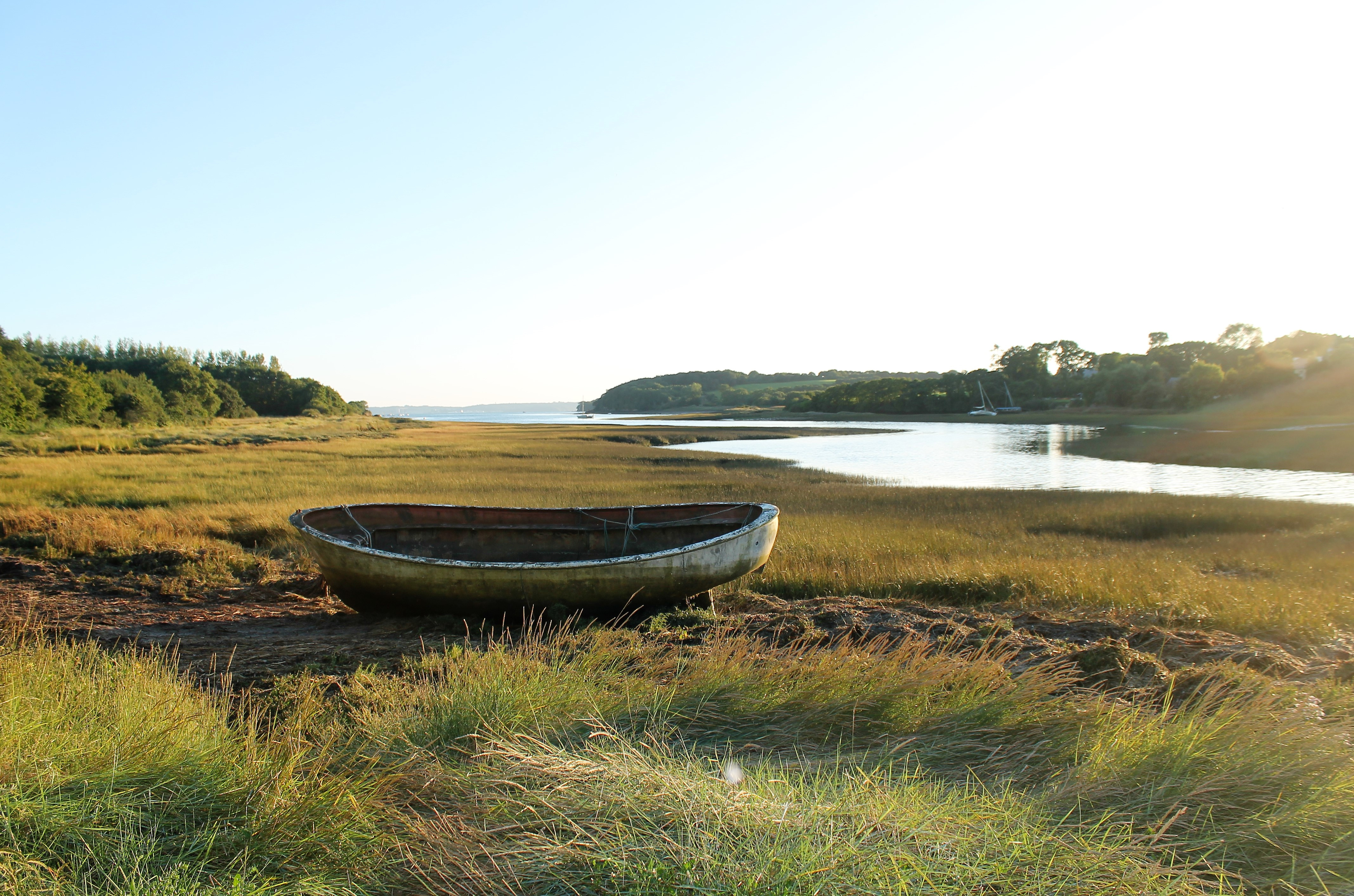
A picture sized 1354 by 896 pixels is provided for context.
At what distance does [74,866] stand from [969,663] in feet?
16.9

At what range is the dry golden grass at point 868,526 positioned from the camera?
9.47 meters

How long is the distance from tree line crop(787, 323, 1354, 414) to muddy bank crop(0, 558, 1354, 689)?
250 ft

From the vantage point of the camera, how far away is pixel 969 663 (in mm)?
5246

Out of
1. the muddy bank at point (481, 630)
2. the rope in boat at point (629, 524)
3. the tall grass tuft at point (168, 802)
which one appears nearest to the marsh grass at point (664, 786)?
the tall grass tuft at point (168, 802)

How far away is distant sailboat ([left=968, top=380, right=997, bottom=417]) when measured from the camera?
334 feet

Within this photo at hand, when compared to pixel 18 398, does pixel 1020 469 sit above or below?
below

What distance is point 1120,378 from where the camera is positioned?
83.2 metres

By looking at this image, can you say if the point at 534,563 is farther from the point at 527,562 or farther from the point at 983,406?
the point at 983,406

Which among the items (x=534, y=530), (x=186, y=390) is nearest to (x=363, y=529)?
(x=534, y=530)

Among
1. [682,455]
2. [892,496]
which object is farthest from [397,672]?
[682,455]

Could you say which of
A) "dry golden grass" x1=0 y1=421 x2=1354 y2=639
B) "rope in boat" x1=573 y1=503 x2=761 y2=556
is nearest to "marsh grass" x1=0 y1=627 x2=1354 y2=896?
"dry golden grass" x1=0 y1=421 x2=1354 y2=639

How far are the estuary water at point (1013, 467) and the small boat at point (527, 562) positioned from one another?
16.2 m

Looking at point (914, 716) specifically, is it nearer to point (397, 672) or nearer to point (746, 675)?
point (746, 675)

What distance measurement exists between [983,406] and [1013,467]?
286ft
